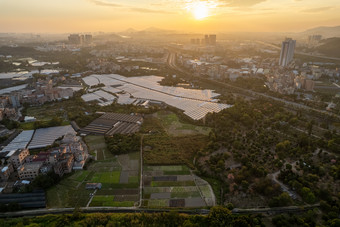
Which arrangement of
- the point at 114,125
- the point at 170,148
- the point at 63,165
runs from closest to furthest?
the point at 63,165 < the point at 170,148 < the point at 114,125

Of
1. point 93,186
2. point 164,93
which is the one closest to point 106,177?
point 93,186

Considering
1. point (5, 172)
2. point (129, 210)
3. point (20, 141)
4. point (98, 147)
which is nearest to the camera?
point (129, 210)

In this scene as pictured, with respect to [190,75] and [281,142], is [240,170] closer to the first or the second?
[281,142]

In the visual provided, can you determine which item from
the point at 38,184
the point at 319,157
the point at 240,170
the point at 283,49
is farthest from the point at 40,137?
the point at 283,49

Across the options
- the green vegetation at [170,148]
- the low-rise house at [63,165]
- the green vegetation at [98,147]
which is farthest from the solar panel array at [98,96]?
the low-rise house at [63,165]

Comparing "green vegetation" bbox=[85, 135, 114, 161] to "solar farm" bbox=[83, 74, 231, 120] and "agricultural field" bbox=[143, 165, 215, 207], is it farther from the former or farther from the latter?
"solar farm" bbox=[83, 74, 231, 120]

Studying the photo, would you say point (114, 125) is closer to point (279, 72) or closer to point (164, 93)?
point (164, 93)

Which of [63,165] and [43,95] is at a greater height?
[43,95]
